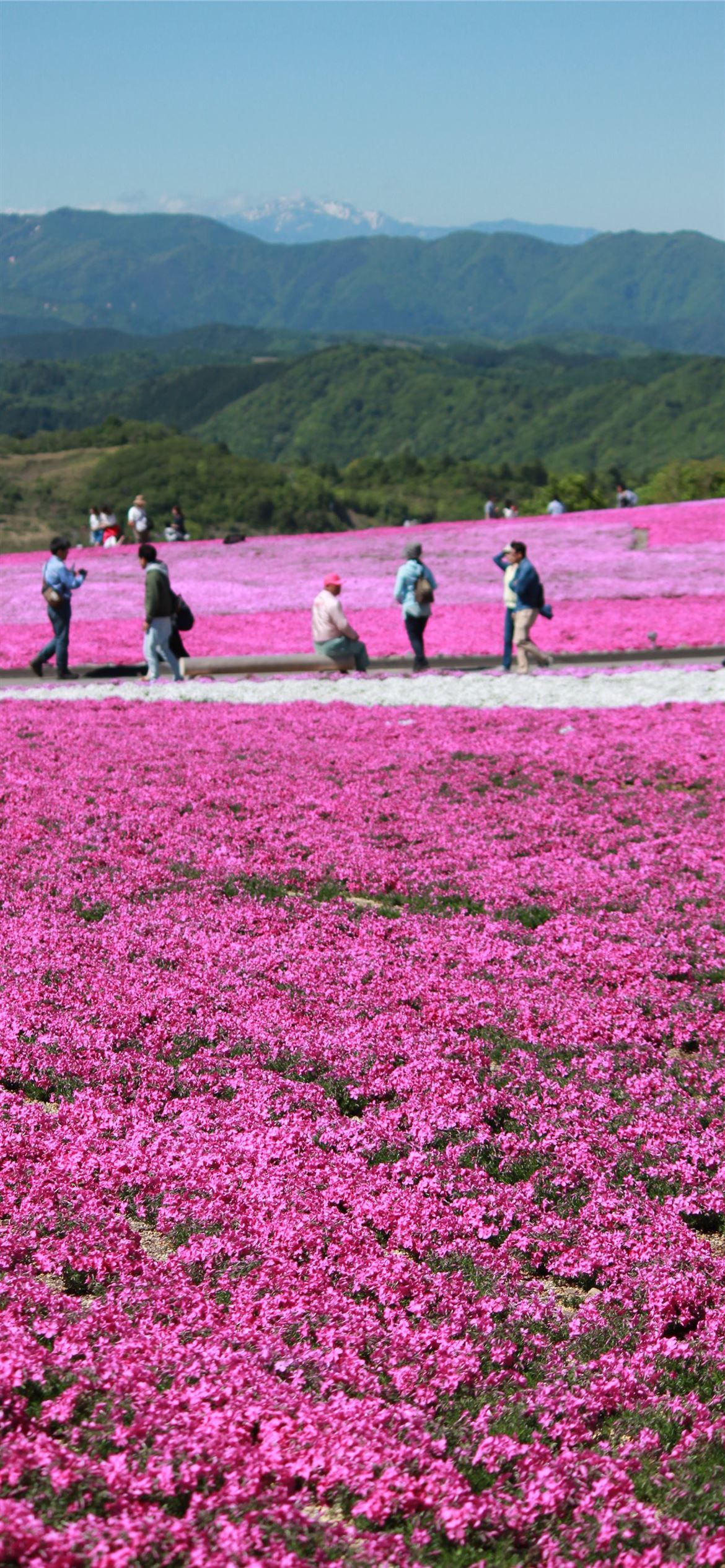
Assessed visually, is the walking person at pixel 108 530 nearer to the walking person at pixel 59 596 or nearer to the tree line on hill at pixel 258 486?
the walking person at pixel 59 596

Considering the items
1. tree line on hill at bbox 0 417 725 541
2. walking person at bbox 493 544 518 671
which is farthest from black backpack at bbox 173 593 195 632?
tree line on hill at bbox 0 417 725 541

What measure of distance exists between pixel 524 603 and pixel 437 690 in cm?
237

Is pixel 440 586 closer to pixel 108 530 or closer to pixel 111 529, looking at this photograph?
pixel 111 529

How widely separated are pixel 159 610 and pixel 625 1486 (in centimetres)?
1910

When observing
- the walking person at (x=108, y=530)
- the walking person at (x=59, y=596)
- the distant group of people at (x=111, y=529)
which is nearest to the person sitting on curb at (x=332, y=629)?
the walking person at (x=59, y=596)

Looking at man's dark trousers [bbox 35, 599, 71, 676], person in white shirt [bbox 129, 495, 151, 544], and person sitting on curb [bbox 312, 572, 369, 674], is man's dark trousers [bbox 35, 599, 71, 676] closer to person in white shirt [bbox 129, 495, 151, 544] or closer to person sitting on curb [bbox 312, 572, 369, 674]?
person in white shirt [bbox 129, 495, 151, 544]

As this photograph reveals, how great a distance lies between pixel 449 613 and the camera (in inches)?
1462

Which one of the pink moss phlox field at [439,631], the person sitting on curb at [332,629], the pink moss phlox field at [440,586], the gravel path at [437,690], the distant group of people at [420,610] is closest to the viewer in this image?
the gravel path at [437,690]

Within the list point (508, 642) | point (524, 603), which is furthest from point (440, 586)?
point (524, 603)

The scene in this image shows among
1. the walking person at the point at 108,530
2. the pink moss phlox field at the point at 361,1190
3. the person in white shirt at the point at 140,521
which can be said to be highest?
the walking person at the point at 108,530

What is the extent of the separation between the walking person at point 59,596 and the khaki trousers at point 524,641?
7614 mm

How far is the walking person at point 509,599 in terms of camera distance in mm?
23516

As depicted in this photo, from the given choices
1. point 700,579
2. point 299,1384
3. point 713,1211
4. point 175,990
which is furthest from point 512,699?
point 700,579

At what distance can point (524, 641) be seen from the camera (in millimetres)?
24156
